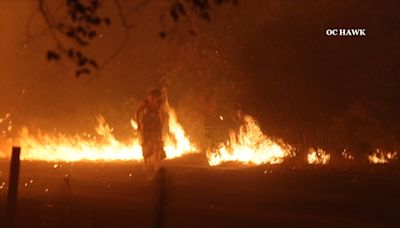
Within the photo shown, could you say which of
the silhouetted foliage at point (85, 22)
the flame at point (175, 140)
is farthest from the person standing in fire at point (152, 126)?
the silhouetted foliage at point (85, 22)

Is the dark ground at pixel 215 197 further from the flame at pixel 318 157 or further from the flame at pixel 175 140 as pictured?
the flame at pixel 175 140

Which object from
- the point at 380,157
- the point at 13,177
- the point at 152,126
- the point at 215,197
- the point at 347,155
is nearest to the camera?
the point at 13,177

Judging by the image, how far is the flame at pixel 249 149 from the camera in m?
23.8

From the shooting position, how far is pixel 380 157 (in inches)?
878

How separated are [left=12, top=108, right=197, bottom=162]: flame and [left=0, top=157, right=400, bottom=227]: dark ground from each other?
4439 millimetres

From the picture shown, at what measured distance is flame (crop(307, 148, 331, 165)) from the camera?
75.5 feet

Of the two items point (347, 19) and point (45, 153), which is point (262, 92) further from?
point (45, 153)

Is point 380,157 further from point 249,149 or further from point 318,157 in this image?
point 249,149

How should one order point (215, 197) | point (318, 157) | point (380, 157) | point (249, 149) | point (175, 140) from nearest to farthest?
point (215, 197) < point (380, 157) < point (318, 157) < point (249, 149) < point (175, 140)

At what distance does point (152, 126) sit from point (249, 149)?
3.66m

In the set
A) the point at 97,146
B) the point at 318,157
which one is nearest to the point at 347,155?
the point at 318,157

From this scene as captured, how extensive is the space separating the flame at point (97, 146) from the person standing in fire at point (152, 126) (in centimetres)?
451

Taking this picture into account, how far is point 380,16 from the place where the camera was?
22.5 meters

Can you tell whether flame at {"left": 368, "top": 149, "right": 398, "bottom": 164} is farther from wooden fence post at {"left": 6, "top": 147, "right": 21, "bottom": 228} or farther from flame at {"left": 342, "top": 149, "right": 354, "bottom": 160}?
wooden fence post at {"left": 6, "top": 147, "right": 21, "bottom": 228}
